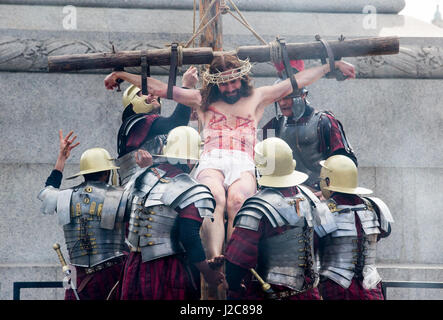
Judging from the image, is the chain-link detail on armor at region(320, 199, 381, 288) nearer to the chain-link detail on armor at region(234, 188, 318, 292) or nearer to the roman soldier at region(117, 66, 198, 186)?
the chain-link detail on armor at region(234, 188, 318, 292)

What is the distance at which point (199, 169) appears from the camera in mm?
8188

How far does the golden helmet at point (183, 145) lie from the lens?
723 centimetres

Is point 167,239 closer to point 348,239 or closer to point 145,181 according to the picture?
point 145,181

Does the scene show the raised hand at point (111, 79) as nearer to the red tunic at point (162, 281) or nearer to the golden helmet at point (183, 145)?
the golden helmet at point (183, 145)

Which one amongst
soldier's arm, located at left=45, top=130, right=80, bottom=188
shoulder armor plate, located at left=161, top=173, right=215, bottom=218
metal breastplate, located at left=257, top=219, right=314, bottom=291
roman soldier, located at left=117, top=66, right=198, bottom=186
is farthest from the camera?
roman soldier, located at left=117, top=66, right=198, bottom=186

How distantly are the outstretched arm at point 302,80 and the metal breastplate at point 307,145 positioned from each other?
775mm

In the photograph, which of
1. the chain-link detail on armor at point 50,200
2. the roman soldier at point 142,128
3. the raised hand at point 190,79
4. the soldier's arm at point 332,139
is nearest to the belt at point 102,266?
the chain-link detail on armor at point 50,200

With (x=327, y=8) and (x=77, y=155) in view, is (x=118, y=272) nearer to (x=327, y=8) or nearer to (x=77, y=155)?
(x=77, y=155)

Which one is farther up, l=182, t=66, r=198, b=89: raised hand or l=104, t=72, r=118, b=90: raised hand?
l=182, t=66, r=198, b=89: raised hand

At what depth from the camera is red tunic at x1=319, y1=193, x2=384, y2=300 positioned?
754cm

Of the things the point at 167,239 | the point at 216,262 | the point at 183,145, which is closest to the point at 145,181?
the point at 183,145

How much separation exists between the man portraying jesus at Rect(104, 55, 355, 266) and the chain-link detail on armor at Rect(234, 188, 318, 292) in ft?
3.32

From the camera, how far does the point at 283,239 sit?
670 cm

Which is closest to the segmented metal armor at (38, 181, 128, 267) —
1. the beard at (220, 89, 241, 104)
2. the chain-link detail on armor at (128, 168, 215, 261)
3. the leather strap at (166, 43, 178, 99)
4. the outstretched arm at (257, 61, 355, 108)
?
the chain-link detail on armor at (128, 168, 215, 261)
